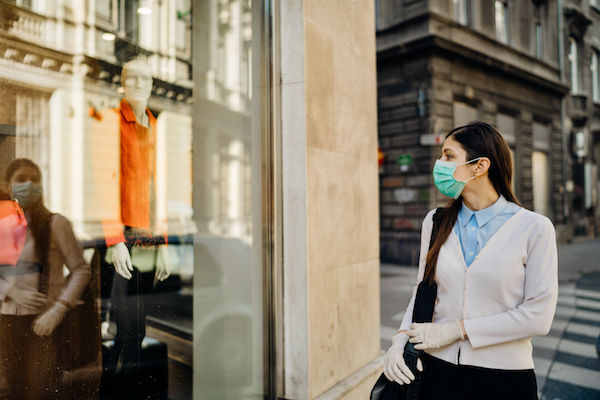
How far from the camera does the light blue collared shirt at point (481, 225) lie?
1877 mm

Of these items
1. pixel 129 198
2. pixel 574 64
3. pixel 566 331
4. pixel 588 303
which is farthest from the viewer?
pixel 574 64

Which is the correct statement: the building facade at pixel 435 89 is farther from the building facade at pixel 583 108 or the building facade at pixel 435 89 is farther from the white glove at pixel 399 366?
the white glove at pixel 399 366

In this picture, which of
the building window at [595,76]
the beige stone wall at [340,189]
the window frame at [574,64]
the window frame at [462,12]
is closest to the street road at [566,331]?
the beige stone wall at [340,189]

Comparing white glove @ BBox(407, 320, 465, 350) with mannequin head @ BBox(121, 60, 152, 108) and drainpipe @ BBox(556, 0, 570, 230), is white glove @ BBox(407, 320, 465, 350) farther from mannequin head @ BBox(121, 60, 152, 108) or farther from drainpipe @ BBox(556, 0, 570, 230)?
drainpipe @ BBox(556, 0, 570, 230)

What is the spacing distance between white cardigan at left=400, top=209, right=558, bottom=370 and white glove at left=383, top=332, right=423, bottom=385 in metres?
0.15

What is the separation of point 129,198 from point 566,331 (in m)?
6.45

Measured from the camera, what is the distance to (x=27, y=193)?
215 cm

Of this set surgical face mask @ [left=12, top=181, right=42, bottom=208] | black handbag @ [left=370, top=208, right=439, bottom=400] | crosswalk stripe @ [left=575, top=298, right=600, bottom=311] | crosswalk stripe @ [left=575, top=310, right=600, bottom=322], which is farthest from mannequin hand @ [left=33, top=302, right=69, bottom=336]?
crosswalk stripe @ [left=575, top=298, right=600, bottom=311]

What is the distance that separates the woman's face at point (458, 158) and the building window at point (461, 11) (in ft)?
48.4

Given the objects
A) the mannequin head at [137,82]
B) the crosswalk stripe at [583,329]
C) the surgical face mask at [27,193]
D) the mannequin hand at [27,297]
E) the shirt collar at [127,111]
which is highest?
the mannequin head at [137,82]

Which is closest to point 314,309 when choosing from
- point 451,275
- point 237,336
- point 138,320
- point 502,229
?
point 237,336

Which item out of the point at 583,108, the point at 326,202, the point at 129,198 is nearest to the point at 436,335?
the point at 326,202

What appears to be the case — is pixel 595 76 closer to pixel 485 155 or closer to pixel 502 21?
pixel 502 21

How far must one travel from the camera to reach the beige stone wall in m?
3.13
